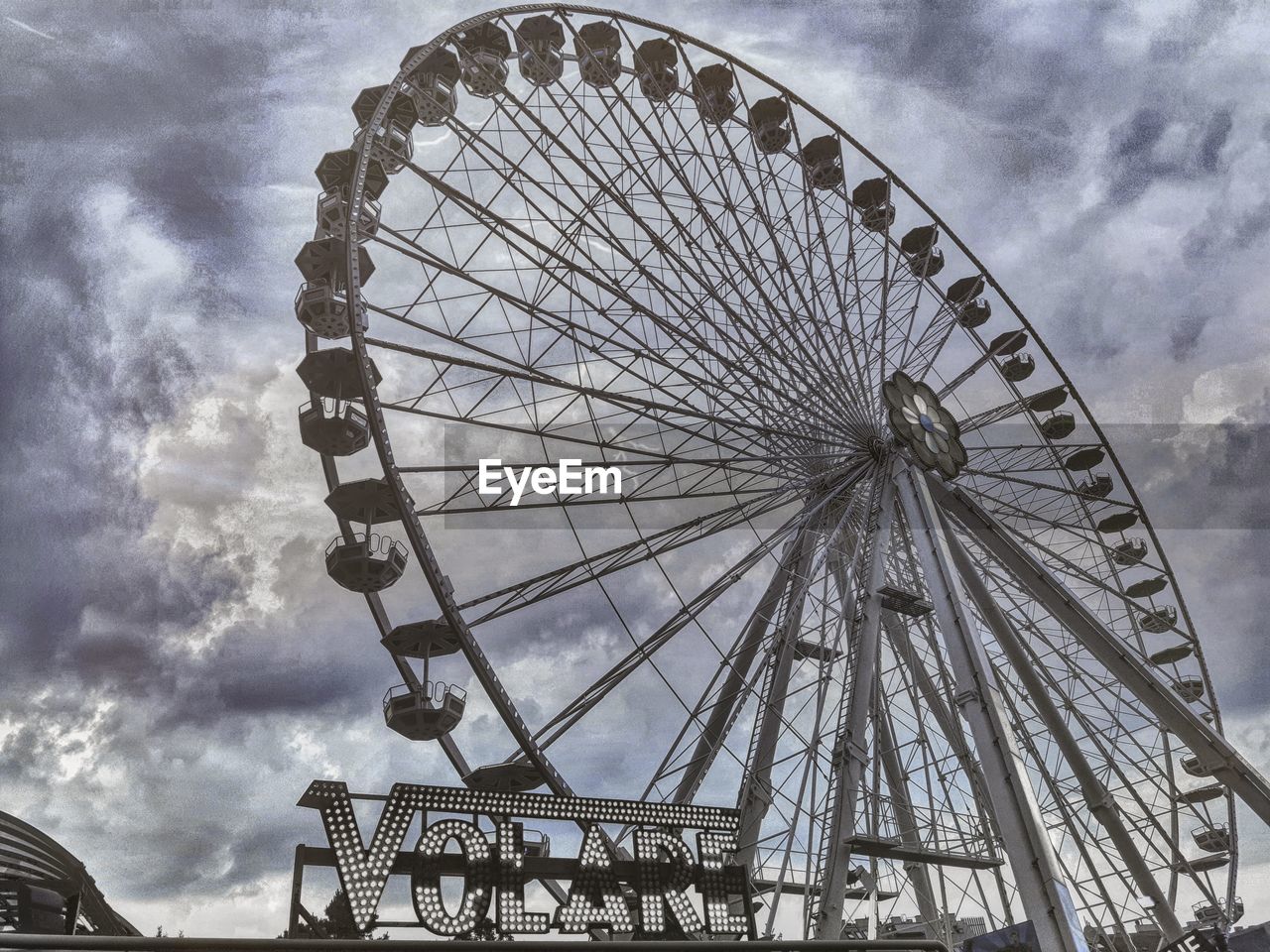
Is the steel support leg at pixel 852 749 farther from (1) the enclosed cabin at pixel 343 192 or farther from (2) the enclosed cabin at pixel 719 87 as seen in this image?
(2) the enclosed cabin at pixel 719 87

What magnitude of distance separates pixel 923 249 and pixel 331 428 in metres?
17.0

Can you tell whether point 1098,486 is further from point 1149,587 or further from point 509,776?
point 509,776

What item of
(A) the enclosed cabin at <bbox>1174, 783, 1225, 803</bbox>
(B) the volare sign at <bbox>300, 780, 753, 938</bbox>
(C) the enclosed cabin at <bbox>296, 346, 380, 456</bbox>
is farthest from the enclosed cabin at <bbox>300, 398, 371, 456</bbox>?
(A) the enclosed cabin at <bbox>1174, 783, 1225, 803</bbox>

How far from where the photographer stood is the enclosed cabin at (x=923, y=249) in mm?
27938

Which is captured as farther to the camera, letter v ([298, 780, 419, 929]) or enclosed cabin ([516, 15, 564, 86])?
enclosed cabin ([516, 15, 564, 86])

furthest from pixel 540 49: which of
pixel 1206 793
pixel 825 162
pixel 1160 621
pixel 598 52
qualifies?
pixel 1206 793

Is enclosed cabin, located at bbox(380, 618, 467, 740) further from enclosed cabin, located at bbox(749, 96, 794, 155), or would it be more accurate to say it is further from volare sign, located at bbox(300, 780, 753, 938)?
enclosed cabin, located at bbox(749, 96, 794, 155)

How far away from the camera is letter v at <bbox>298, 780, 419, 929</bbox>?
439 inches

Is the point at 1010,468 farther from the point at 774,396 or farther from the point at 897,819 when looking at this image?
the point at 897,819

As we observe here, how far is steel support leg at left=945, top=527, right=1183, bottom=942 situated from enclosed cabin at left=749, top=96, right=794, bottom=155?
12507 mm

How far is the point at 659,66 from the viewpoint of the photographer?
24.9 meters

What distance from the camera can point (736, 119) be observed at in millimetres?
25562

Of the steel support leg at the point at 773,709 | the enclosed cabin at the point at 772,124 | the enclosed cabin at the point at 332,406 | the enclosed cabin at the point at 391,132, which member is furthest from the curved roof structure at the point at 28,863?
the enclosed cabin at the point at 772,124

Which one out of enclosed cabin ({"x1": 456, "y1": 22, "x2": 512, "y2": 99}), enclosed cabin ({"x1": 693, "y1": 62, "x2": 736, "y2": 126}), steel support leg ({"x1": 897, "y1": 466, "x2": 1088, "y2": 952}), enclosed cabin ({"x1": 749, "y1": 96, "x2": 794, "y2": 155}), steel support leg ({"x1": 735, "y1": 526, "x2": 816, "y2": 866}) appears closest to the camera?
steel support leg ({"x1": 897, "y1": 466, "x2": 1088, "y2": 952})
